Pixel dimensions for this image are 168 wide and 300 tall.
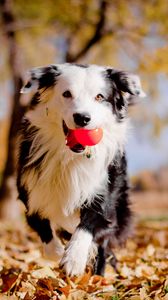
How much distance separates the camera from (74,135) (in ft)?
13.6

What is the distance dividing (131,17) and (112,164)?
26.5 ft

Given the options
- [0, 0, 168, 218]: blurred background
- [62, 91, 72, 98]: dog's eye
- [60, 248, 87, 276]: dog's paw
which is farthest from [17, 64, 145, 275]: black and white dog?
[0, 0, 168, 218]: blurred background

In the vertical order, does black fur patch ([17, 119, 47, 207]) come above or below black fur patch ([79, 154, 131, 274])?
above

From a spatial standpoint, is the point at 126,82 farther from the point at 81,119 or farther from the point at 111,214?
the point at 111,214

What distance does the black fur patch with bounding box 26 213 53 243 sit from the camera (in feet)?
15.6

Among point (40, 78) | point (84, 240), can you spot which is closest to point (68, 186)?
point (84, 240)

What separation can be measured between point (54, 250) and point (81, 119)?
4.60 ft

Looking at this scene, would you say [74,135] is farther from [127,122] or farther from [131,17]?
[131,17]

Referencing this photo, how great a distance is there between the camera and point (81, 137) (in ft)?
13.4

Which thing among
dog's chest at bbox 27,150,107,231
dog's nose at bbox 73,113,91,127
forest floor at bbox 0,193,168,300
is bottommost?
forest floor at bbox 0,193,168,300

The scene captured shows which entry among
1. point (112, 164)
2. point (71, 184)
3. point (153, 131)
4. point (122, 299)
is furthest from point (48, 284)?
point (153, 131)

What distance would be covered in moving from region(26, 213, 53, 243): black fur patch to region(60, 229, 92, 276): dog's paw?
2.14ft

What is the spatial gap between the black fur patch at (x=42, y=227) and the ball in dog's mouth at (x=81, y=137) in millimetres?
835

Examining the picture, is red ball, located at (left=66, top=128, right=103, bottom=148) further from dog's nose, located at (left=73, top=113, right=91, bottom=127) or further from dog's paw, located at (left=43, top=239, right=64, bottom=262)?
dog's paw, located at (left=43, top=239, right=64, bottom=262)
